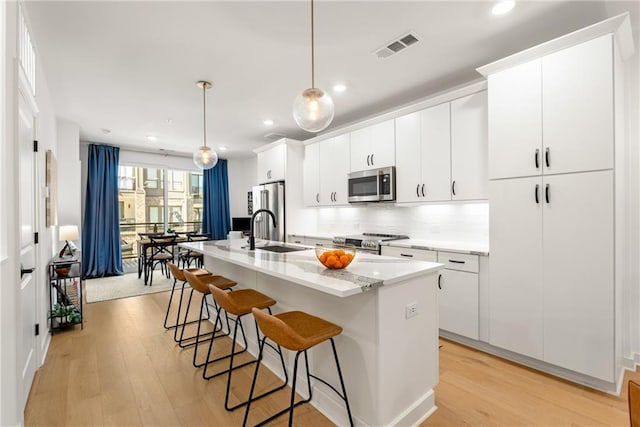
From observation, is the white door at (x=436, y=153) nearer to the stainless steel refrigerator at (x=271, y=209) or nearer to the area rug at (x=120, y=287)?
the stainless steel refrigerator at (x=271, y=209)

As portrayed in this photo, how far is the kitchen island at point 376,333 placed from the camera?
165 cm

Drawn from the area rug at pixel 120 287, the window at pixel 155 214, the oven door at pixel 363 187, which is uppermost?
the oven door at pixel 363 187

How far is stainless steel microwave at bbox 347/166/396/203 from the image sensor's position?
3.85 meters

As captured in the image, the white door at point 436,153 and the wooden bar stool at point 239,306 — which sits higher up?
the white door at point 436,153

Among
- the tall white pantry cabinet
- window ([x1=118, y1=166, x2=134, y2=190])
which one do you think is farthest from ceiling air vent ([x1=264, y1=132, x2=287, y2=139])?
the tall white pantry cabinet

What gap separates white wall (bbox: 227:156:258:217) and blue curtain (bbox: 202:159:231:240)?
23 cm

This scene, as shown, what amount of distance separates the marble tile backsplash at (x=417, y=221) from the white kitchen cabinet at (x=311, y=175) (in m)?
0.39

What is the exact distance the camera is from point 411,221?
4070mm

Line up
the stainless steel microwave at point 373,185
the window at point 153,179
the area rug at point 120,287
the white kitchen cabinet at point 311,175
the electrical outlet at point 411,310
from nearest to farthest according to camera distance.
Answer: the electrical outlet at point 411,310, the stainless steel microwave at point 373,185, the area rug at point 120,287, the white kitchen cabinet at point 311,175, the window at point 153,179

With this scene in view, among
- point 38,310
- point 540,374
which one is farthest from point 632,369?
point 38,310

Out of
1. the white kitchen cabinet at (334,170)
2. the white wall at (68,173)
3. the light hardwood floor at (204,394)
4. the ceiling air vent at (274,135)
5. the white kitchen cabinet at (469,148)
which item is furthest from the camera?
the ceiling air vent at (274,135)

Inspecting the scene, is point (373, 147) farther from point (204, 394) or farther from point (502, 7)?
point (204, 394)

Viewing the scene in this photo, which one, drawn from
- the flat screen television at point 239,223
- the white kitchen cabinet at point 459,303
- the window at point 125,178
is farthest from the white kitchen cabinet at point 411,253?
the window at point 125,178

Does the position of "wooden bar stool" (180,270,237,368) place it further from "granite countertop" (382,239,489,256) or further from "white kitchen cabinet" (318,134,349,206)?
"white kitchen cabinet" (318,134,349,206)
